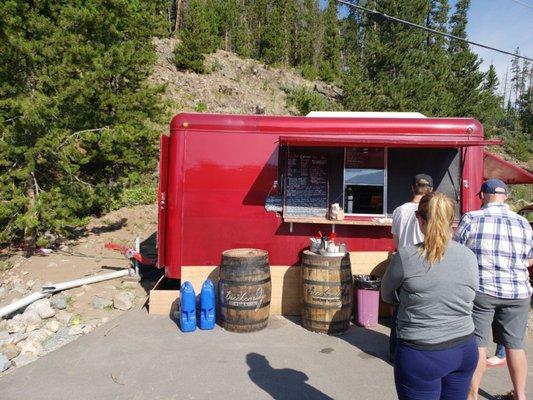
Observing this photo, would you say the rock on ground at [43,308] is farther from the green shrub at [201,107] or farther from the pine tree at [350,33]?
the pine tree at [350,33]

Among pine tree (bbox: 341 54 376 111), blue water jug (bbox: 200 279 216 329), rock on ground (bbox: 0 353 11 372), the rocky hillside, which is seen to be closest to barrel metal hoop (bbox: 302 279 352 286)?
blue water jug (bbox: 200 279 216 329)

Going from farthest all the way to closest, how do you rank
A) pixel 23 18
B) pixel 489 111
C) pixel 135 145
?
pixel 489 111
pixel 135 145
pixel 23 18

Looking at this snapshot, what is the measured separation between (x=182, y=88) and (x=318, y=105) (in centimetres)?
868

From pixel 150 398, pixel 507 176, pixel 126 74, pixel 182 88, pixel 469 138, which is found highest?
pixel 182 88

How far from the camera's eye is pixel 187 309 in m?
5.85

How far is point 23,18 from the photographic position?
9.20m

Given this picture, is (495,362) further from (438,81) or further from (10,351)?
(438,81)

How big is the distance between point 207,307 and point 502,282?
3.71 metres

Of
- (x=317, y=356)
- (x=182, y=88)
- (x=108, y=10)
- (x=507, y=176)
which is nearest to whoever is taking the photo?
(x=317, y=356)

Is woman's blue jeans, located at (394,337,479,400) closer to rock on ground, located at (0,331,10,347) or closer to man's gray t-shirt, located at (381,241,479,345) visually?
man's gray t-shirt, located at (381,241,479,345)

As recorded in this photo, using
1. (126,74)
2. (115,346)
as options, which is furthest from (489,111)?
(115,346)

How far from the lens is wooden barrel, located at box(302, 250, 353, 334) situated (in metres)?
5.71

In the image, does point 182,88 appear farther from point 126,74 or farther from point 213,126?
point 213,126

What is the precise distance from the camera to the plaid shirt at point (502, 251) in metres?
3.51
